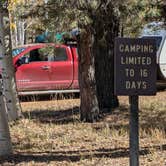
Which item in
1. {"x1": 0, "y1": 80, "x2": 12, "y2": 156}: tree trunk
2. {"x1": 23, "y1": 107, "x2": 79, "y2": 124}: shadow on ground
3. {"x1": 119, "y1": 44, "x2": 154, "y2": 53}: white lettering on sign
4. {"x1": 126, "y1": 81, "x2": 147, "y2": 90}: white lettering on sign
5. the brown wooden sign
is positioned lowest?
{"x1": 23, "y1": 107, "x2": 79, "y2": 124}: shadow on ground

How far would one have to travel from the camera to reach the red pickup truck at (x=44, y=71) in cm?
1535

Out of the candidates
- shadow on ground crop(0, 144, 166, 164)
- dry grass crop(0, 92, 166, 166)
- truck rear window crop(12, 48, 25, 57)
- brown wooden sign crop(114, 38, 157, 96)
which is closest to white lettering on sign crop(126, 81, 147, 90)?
brown wooden sign crop(114, 38, 157, 96)

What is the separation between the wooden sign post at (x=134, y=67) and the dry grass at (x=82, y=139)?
1837 mm

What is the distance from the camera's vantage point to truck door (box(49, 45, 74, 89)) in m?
15.6

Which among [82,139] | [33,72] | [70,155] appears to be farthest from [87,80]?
[33,72]

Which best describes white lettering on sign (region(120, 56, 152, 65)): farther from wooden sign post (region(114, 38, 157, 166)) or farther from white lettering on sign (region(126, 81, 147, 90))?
white lettering on sign (region(126, 81, 147, 90))

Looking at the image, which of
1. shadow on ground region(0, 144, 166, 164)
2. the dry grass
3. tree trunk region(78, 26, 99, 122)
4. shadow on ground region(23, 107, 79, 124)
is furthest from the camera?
shadow on ground region(23, 107, 79, 124)

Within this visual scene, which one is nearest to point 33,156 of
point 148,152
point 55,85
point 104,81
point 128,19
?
point 148,152

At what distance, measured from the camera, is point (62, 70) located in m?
15.7

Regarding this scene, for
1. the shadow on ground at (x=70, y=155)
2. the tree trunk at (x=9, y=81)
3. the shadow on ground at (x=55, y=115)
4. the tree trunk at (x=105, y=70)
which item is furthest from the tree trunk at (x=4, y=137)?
the tree trunk at (x=105, y=70)

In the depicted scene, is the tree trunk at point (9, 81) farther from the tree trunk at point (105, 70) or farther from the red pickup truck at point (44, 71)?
the red pickup truck at point (44, 71)

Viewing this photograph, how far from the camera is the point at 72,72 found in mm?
15719

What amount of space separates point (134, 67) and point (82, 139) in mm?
3516

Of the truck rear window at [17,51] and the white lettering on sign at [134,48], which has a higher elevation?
the white lettering on sign at [134,48]
